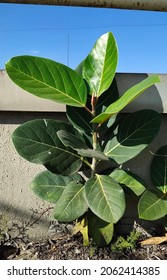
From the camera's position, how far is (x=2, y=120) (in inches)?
81.0

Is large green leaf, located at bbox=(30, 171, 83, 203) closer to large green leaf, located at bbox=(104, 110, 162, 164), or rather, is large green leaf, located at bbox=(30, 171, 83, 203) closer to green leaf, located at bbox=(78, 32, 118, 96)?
large green leaf, located at bbox=(104, 110, 162, 164)

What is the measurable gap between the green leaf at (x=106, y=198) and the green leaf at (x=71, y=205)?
0.09 metres

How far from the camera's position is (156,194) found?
1950 millimetres

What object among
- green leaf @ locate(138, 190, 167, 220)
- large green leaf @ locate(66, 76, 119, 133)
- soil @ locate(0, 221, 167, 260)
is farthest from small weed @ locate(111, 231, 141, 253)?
large green leaf @ locate(66, 76, 119, 133)

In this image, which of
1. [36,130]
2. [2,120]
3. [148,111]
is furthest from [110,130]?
[2,120]

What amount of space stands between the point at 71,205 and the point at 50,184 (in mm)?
195

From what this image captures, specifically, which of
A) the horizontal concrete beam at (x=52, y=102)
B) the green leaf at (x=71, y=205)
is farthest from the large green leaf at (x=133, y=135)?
the green leaf at (x=71, y=205)

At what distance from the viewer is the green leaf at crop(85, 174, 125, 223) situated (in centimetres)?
168

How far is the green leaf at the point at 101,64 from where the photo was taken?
71.0 inches

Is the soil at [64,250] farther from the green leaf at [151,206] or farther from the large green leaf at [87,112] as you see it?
the large green leaf at [87,112]

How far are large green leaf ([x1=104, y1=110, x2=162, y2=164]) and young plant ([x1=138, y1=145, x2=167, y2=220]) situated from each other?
0.69ft

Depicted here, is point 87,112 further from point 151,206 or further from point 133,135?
point 151,206

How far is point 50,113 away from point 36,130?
24 centimetres

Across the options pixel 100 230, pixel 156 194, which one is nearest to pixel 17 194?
pixel 100 230
